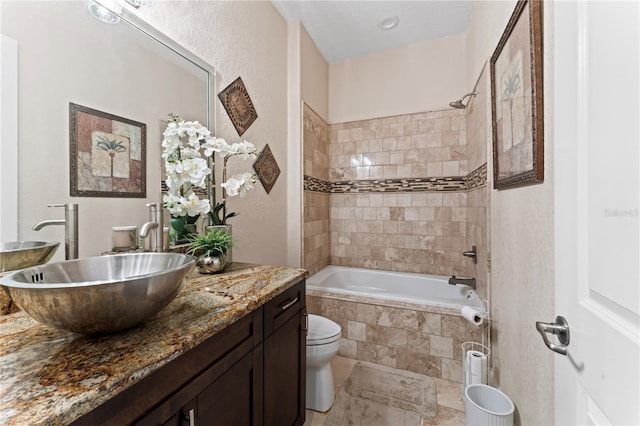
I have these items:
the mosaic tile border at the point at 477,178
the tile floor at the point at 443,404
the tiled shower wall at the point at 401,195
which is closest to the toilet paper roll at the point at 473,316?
the tile floor at the point at 443,404

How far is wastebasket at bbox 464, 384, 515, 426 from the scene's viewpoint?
1222 millimetres

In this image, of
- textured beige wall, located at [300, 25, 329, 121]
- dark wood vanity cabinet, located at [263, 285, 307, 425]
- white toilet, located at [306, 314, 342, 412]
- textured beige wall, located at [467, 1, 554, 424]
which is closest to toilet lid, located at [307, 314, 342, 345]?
white toilet, located at [306, 314, 342, 412]

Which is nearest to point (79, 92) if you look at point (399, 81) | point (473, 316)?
point (473, 316)

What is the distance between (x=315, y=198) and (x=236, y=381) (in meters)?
2.03

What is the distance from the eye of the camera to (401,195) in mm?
2861

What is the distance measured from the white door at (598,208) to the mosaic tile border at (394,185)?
1.77 metres

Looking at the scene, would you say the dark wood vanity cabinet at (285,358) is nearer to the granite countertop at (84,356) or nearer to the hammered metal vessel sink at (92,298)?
the granite countertop at (84,356)

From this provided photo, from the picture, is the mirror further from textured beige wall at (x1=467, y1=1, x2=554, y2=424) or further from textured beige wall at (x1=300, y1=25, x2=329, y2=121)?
textured beige wall at (x1=467, y1=1, x2=554, y2=424)

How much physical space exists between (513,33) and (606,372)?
1393 millimetres

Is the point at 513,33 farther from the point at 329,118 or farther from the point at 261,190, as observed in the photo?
the point at 329,118

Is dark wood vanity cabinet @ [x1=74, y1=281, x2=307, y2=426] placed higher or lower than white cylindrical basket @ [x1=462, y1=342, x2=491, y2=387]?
higher

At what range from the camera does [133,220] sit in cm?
118

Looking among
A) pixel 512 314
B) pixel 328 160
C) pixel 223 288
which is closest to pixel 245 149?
pixel 223 288

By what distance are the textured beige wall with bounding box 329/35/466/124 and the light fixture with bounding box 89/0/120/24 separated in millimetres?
2275
